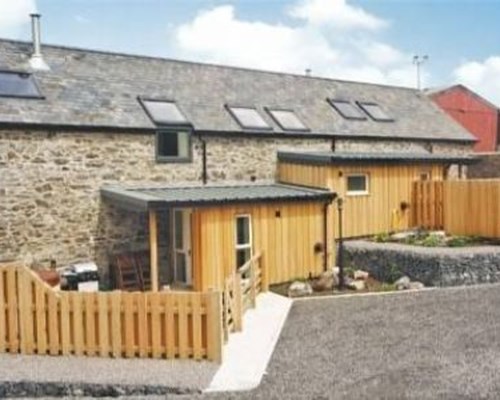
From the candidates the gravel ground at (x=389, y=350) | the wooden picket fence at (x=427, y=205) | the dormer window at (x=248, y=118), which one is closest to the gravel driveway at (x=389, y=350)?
the gravel ground at (x=389, y=350)

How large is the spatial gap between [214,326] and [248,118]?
38.1 feet

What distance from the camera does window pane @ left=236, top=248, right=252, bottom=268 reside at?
15055 millimetres

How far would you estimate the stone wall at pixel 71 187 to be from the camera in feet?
47.2

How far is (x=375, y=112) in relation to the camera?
24.1 m

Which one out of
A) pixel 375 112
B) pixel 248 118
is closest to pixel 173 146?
pixel 248 118

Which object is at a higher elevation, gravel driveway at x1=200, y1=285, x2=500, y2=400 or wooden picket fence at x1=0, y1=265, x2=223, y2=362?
wooden picket fence at x1=0, y1=265, x2=223, y2=362

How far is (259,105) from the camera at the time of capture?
2075cm

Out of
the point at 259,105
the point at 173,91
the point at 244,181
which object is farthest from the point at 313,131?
the point at 173,91

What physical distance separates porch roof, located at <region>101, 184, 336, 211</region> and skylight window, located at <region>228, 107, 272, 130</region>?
233cm

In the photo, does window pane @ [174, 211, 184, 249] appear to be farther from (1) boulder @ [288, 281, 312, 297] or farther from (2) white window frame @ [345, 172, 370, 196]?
(2) white window frame @ [345, 172, 370, 196]

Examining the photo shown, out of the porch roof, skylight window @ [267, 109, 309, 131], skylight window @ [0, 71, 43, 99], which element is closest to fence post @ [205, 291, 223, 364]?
the porch roof

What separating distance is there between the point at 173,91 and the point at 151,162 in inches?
142

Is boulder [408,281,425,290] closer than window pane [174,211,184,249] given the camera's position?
Yes

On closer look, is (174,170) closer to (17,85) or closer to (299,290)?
(17,85)
